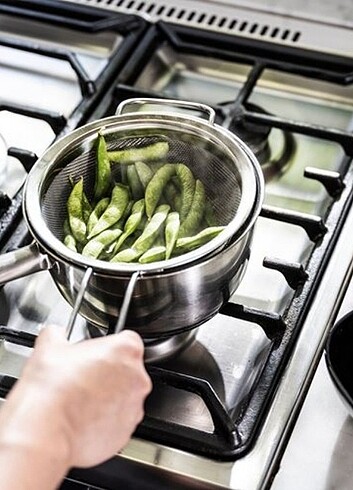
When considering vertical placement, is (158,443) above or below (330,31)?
below

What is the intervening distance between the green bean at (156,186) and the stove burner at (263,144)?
6.1 inches

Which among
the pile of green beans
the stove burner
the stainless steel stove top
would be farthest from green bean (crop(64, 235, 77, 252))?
the stainless steel stove top

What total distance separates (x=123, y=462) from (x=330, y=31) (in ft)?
1.89

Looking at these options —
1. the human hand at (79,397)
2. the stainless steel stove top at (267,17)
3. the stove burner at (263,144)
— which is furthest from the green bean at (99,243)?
the stainless steel stove top at (267,17)

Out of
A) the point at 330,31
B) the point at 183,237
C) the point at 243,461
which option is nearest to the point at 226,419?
the point at 243,461

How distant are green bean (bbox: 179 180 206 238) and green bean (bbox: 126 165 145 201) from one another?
0.15 feet

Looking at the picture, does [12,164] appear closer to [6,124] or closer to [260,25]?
[6,124]

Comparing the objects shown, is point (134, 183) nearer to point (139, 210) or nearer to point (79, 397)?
point (139, 210)

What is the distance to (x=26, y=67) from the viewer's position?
40.0 inches

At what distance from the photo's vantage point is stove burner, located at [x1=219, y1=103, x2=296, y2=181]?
0.89 metres

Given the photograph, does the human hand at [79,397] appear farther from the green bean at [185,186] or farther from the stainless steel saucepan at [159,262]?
the green bean at [185,186]

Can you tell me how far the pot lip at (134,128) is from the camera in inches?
24.8

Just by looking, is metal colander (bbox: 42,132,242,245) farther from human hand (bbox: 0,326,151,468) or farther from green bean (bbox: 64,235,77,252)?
human hand (bbox: 0,326,151,468)

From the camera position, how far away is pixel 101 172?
73 centimetres
